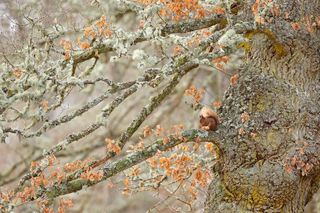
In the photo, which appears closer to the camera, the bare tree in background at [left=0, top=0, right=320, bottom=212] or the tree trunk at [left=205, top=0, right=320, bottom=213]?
the bare tree in background at [left=0, top=0, right=320, bottom=212]

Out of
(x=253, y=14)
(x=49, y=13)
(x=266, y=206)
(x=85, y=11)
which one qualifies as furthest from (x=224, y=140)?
(x=85, y=11)

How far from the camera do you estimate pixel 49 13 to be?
18.5ft

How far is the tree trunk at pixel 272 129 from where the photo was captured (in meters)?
5.67

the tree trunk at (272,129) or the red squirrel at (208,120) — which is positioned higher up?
the red squirrel at (208,120)

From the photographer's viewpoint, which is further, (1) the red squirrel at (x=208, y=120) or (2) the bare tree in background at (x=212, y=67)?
(1) the red squirrel at (x=208, y=120)

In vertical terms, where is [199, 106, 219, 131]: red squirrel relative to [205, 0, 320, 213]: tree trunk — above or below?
above

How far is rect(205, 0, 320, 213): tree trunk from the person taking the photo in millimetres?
5672

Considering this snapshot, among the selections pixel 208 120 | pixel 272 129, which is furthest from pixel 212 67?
pixel 272 129

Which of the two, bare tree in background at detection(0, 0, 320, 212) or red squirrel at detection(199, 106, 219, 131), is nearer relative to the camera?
bare tree in background at detection(0, 0, 320, 212)

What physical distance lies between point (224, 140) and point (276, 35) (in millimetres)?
965

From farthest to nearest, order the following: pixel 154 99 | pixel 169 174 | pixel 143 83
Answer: pixel 169 174, pixel 154 99, pixel 143 83

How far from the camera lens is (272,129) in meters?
5.70

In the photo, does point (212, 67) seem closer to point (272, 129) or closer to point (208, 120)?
point (208, 120)

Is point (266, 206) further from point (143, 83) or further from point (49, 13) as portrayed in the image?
point (49, 13)
